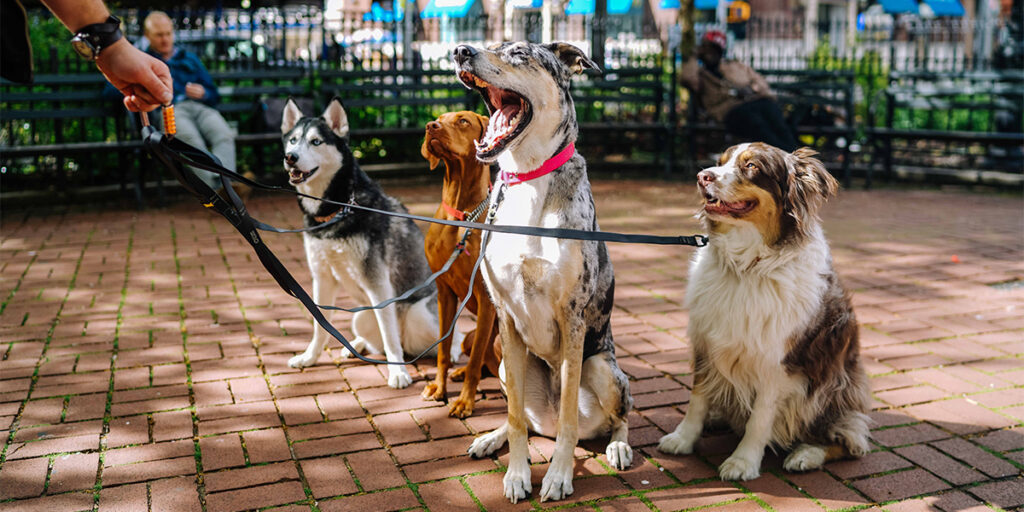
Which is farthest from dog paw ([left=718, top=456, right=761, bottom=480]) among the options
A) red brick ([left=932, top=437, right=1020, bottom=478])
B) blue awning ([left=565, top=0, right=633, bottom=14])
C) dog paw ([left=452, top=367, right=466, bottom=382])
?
blue awning ([left=565, top=0, right=633, bottom=14])

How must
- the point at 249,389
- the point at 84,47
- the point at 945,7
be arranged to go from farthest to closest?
the point at 945,7 → the point at 249,389 → the point at 84,47

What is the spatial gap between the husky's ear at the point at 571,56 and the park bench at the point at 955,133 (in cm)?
966

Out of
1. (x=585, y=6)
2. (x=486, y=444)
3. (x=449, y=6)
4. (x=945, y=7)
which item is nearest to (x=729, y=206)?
(x=486, y=444)

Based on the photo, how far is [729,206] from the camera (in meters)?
3.21

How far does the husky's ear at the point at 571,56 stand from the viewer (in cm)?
318

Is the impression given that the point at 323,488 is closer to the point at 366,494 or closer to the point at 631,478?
the point at 366,494

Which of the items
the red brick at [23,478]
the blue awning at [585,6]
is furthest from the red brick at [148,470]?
the blue awning at [585,6]

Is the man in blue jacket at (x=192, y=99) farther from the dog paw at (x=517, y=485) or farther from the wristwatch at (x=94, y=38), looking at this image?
the dog paw at (x=517, y=485)

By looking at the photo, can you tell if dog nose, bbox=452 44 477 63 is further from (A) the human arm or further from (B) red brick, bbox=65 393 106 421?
(B) red brick, bbox=65 393 106 421

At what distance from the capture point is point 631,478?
11.2 feet

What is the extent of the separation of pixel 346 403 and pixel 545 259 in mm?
1625

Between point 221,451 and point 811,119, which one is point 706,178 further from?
point 811,119

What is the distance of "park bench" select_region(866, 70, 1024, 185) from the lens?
11.2 meters

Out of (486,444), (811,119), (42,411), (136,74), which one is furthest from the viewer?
(811,119)
